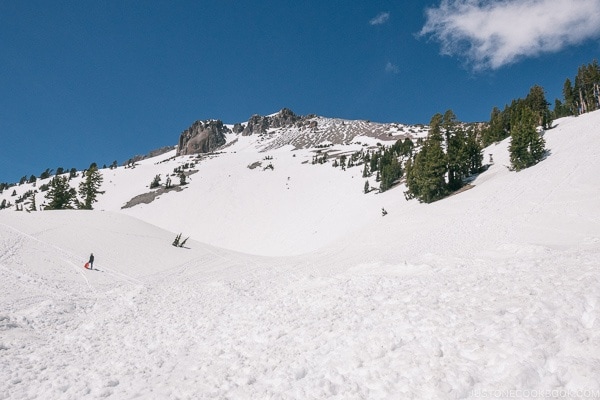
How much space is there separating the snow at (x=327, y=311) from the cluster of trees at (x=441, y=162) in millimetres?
10692

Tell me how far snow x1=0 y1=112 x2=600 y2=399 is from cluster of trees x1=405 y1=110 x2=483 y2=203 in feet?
35.1

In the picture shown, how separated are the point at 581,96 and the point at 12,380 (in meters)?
104

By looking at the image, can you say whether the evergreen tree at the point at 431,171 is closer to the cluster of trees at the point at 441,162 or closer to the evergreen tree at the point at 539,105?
the cluster of trees at the point at 441,162

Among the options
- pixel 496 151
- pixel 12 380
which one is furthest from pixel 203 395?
pixel 496 151

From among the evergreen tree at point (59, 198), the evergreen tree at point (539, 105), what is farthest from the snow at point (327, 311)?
the evergreen tree at point (539, 105)

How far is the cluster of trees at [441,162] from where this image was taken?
4594 cm

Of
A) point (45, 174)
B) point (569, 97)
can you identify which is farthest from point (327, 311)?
point (45, 174)

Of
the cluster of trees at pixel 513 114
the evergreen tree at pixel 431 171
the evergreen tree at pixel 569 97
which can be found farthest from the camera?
the evergreen tree at pixel 569 97

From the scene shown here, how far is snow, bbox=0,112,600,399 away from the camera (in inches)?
287

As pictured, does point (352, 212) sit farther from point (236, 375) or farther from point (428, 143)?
point (236, 375)

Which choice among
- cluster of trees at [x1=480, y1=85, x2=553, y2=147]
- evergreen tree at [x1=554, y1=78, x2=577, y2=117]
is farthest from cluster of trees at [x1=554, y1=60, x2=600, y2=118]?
cluster of trees at [x1=480, y1=85, x2=553, y2=147]

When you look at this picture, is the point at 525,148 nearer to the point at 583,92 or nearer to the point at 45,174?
the point at 583,92

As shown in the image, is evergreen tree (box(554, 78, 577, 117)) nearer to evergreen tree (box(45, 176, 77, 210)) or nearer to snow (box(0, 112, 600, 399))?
snow (box(0, 112, 600, 399))

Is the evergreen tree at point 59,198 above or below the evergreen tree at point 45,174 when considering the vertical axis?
below
